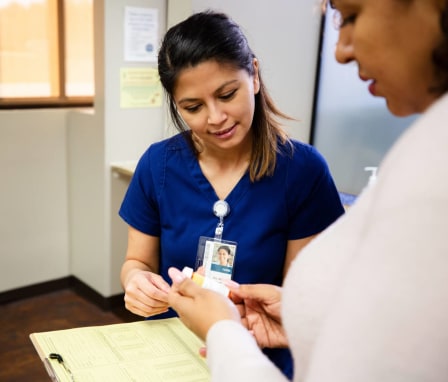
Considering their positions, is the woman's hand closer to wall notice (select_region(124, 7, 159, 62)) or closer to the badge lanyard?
the badge lanyard

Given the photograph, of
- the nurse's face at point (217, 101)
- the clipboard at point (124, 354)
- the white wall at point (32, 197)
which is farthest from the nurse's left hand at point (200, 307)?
the white wall at point (32, 197)

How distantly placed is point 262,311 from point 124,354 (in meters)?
0.34

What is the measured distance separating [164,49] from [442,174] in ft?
3.29

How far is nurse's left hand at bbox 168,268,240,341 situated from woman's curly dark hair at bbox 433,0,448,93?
42 cm

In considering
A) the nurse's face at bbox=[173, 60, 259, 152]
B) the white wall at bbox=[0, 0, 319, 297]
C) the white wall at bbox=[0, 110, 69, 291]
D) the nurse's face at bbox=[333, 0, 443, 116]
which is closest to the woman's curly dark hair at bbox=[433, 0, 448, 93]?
the nurse's face at bbox=[333, 0, 443, 116]

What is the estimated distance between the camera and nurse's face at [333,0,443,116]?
53cm

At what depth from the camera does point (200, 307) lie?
2.62 ft

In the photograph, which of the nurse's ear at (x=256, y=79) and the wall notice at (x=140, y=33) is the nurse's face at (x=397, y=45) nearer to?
the nurse's ear at (x=256, y=79)

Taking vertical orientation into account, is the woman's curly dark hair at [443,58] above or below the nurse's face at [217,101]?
above

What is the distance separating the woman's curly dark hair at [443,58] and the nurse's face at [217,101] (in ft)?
2.57

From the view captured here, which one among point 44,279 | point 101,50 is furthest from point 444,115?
point 44,279

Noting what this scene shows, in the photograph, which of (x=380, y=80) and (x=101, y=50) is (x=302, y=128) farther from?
(x=380, y=80)

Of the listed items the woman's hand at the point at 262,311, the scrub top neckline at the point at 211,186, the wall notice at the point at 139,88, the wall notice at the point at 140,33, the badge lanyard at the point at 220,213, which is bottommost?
the woman's hand at the point at 262,311

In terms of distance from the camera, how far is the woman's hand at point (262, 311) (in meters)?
1.08
